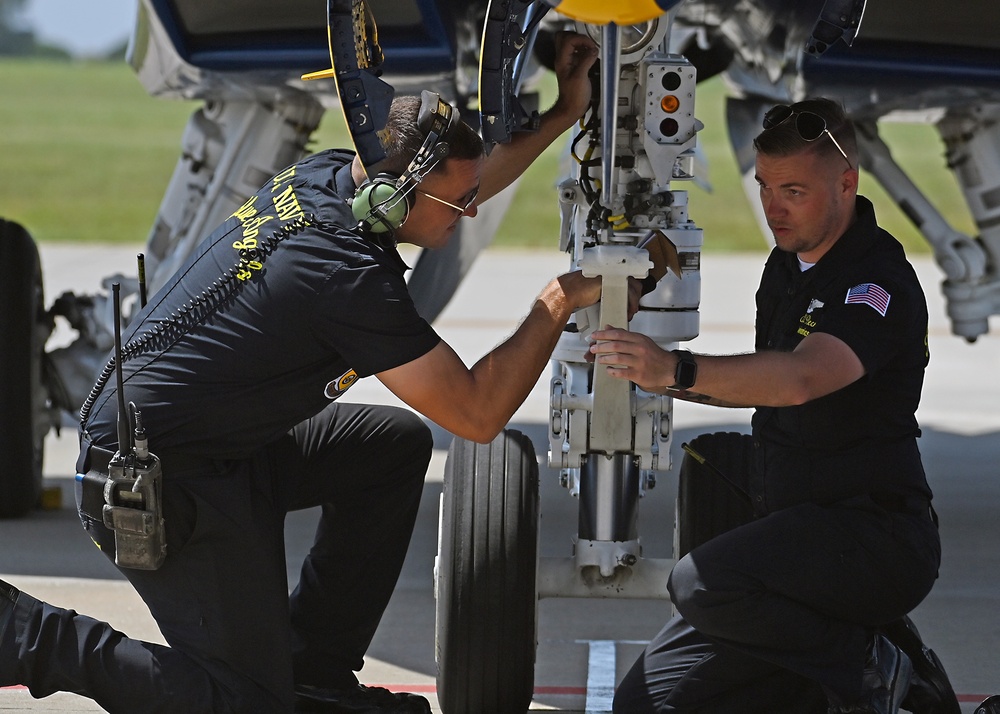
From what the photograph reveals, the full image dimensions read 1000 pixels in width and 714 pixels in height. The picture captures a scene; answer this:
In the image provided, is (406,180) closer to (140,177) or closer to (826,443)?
(826,443)

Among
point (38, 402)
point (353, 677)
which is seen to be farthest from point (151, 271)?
point (353, 677)

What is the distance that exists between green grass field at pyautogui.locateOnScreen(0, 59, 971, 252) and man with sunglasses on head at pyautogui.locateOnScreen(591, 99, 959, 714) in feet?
19.1

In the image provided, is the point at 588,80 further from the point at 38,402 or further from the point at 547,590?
the point at 38,402

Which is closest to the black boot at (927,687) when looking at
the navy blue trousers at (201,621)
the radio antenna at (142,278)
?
the navy blue trousers at (201,621)

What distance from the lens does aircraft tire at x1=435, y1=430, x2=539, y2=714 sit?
3.26 meters

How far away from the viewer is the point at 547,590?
3.43 m

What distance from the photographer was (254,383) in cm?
291

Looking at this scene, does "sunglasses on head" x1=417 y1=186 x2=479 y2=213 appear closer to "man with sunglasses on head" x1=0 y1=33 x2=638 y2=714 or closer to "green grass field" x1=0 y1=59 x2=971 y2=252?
"man with sunglasses on head" x1=0 y1=33 x2=638 y2=714

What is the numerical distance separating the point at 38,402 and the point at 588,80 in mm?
2785

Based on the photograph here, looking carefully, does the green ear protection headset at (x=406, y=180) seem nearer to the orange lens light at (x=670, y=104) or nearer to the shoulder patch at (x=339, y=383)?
the shoulder patch at (x=339, y=383)

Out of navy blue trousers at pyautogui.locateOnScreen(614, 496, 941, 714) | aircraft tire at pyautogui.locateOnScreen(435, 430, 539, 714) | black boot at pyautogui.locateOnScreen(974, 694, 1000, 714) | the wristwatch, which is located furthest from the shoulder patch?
black boot at pyautogui.locateOnScreen(974, 694, 1000, 714)

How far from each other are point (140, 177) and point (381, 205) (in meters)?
20.4

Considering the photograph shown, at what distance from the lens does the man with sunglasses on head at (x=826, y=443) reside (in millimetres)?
2797

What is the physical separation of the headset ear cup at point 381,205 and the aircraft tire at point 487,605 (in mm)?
847
